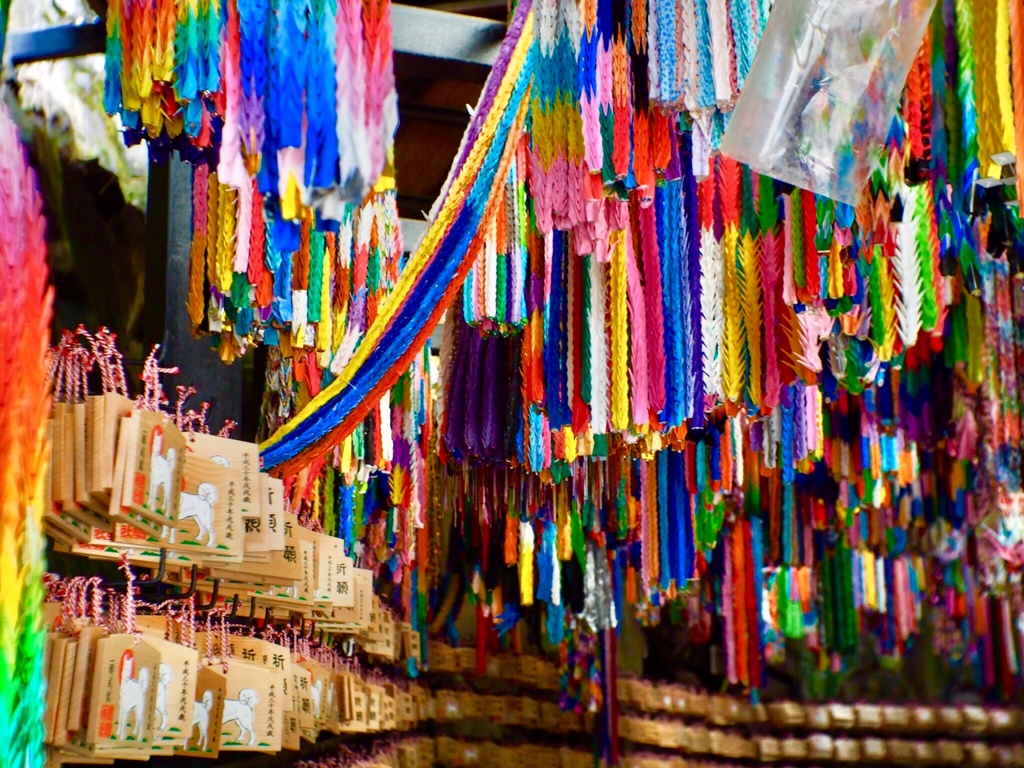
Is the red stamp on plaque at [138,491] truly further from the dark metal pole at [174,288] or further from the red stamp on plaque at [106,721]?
the dark metal pole at [174,288]

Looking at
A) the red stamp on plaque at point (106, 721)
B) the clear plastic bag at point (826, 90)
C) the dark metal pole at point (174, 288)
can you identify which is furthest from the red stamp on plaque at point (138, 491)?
the dark metal pole at point (174, 288)

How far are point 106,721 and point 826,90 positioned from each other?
1727mm

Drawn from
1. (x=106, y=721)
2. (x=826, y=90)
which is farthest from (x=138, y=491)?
(x=826, y=90)

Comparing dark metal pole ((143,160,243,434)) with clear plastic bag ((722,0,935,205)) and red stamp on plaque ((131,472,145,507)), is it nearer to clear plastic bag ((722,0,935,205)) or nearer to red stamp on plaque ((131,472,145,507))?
red stamp on plaque ((131,472,145,507))

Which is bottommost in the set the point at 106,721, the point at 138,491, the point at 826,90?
the point at 106,721

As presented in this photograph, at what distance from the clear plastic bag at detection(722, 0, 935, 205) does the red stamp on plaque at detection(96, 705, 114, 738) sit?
1473mm

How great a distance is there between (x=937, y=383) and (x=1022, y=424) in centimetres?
47

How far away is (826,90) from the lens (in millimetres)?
2502

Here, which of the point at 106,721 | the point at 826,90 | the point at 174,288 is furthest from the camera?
the point at 174,288

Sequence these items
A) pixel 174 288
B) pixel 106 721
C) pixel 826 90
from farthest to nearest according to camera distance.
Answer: pixel 174 288
pixel 826 90
pixel 106 721

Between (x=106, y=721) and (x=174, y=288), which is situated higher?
(x=174, y=288)

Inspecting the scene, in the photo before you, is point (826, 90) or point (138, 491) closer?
point (138, 491)

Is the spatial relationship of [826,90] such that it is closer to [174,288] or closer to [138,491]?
[138,491]

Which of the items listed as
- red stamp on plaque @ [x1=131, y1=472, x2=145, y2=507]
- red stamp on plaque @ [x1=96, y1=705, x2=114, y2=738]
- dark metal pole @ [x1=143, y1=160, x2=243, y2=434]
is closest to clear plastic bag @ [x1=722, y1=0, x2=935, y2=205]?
red stamp on plaque @ [x1=131, y1=472, x2=145, y2=507]
